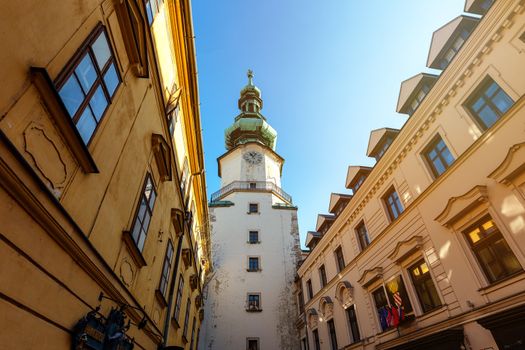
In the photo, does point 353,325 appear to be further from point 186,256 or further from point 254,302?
point 254,302

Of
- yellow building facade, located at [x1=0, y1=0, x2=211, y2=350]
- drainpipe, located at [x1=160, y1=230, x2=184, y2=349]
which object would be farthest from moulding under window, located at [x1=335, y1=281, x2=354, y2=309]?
yellow building facade, located at [x1=0, y1=0, x2=211, y2=350]

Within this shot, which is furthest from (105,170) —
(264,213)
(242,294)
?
(264,213)

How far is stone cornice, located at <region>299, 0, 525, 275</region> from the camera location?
25.9ft

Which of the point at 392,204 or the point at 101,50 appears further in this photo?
the point at 392,204

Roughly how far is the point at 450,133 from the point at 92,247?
10.2 metres

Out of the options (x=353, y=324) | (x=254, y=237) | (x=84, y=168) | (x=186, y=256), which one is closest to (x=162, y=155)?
(x=84, y=168)

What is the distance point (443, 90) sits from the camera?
9742 millimetres

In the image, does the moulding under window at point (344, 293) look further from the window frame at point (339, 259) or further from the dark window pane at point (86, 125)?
the dark window pane at point (86, 125)

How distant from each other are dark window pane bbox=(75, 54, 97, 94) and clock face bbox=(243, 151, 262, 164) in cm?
2822

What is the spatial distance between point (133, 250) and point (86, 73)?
3.72 metres

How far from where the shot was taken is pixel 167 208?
948 centimetres

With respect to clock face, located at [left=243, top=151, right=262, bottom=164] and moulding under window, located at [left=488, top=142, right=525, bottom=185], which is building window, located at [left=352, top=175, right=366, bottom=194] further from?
clock face, located at [left=243, top=151, right=262, bottom=164]

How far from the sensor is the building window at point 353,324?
45.0 feet

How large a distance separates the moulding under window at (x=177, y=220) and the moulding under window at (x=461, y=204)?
850 centimetres
